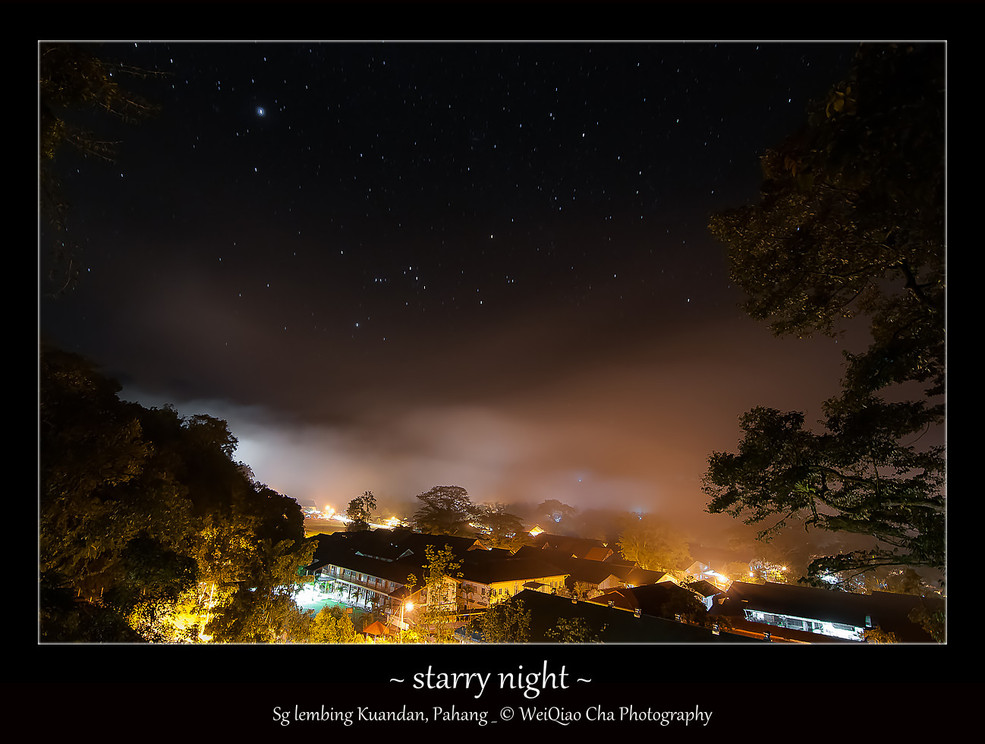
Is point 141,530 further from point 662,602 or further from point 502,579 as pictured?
point 662,602

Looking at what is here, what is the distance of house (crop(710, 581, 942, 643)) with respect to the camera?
16509 mm

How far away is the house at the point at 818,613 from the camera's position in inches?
650

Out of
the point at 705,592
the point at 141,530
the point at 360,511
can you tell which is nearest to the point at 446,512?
the point at 360,511

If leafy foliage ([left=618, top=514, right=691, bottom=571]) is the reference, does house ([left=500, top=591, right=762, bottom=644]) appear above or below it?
above

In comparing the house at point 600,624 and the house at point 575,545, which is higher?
the house at point 600,624

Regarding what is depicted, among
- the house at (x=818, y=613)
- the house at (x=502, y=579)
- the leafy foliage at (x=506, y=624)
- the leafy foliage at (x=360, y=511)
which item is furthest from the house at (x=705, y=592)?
the leafy foliage at (x=360, y=511)

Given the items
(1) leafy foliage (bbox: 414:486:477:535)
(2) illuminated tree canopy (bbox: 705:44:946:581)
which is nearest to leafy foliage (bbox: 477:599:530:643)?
(2) illuminated tree canopy (bbox: 705:44:946:581)

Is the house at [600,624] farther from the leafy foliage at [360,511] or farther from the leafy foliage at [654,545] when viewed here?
the leafy foliage at [360,511]

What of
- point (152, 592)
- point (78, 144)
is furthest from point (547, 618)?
point (78, 144)

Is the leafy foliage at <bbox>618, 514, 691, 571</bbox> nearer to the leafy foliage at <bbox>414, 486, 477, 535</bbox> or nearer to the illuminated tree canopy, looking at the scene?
the leafy foliage at <bbox>414, 486, 477, 535</bbox>

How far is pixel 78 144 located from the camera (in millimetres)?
2918

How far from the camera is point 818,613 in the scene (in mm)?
17781
